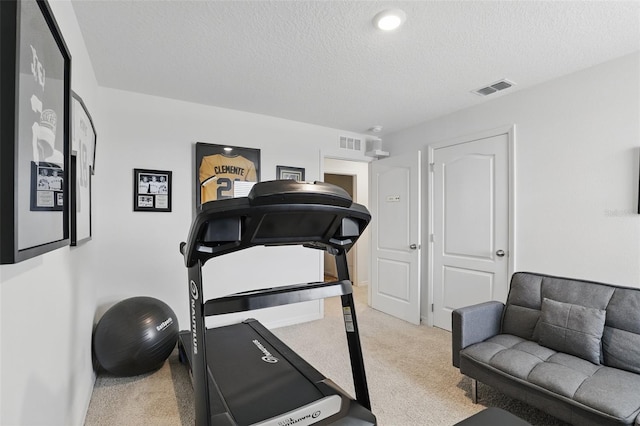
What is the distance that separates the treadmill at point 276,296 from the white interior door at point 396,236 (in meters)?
2.23

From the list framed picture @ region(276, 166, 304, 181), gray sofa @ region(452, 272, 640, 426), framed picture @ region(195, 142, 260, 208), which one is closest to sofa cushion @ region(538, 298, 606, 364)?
gray sofa @ region(452, 272, 640, 426)

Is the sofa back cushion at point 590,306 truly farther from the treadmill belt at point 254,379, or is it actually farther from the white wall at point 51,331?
the white wall at point 51,331

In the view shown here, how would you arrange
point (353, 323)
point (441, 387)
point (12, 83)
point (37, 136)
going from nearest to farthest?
1. point (12, 83)
2. point (37, 136)
3. point (353, 323)
4. point (441, 387)

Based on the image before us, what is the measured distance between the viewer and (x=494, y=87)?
9.60 feet

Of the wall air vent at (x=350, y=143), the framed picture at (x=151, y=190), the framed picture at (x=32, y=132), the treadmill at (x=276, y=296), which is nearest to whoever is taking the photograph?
the framed picture at (x=32, y=132)

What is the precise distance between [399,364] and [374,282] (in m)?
1.78

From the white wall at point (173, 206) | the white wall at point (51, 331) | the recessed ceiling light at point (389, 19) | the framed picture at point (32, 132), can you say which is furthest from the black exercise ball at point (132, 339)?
the recessed ceiling light at point (389, 19)

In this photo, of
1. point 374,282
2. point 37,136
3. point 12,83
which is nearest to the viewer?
point 12,83

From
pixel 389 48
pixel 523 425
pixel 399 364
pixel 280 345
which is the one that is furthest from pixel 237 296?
pixel 399 364

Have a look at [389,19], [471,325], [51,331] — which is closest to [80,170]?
[51,331]

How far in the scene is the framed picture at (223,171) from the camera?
330 cm

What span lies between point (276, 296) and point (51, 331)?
103cm

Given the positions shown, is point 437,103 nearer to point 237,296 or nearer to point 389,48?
point 389,48

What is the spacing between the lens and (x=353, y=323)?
→ 144 centimetres
